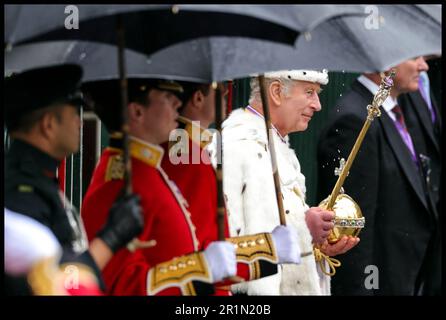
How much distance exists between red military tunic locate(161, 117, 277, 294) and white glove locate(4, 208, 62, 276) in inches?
40.4

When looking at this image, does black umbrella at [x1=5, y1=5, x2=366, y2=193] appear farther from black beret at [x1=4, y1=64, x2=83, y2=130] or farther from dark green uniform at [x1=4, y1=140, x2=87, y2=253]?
dark green uniform at [x1=4, y1=140, x2=87, y2=253]

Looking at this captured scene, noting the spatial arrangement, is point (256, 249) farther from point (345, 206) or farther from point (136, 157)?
point (345, 206)

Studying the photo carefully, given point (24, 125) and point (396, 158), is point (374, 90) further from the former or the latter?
point (24, 125)

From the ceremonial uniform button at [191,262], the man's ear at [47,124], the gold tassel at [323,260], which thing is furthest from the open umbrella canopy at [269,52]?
the gold tassel at [323,260]

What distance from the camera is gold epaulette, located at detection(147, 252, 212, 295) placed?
514cm

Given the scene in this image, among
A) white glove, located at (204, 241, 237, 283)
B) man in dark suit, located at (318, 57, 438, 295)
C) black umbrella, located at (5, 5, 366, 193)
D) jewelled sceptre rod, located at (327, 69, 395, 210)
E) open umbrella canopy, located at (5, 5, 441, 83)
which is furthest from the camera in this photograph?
man in dark suit, located at (318, 57, 438, 295)

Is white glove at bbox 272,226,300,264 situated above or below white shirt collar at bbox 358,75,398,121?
below

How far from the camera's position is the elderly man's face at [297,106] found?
22.4ft

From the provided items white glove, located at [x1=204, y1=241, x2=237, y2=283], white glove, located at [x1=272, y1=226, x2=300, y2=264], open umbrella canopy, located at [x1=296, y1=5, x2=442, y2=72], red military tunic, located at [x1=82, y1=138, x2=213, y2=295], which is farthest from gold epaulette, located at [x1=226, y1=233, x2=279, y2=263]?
open umbrella canopy, located at [x1=296, y1=5, x2=442, y2=72]

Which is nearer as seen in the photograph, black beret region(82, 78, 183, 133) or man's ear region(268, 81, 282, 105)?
black beret region(82, 78, 183, 133)

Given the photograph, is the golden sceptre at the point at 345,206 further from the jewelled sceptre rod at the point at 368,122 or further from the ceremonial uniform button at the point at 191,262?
the ceremonial uniform button at the point at 191,262

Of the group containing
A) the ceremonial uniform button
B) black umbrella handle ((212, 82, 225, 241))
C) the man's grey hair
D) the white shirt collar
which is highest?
the white shirt collar

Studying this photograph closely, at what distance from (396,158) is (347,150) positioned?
13.3 inches
